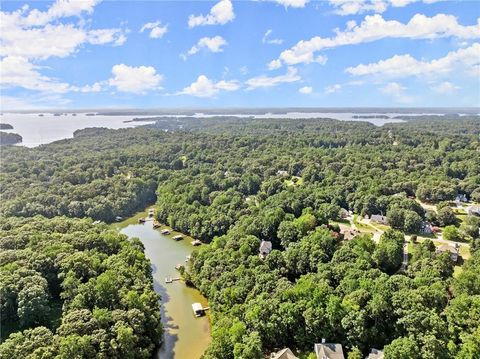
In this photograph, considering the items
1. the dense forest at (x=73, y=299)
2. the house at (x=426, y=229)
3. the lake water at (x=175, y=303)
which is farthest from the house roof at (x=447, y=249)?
the dense forest at (x=73, y=299)

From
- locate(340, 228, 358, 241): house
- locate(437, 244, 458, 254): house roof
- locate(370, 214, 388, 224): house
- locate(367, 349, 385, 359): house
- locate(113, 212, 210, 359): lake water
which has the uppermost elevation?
locate(437, 244, 458, 254): house roof

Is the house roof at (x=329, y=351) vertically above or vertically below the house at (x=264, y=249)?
below

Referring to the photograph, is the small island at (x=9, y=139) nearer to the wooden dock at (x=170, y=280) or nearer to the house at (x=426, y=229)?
the wooden dock at (x=170, y=280)

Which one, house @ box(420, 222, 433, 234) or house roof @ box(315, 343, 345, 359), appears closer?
house roof @ box(315, 343, 345, 359)

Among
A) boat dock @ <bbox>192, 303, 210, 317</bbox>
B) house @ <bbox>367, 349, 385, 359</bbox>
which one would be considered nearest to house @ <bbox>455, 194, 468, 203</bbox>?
house @ <bbox>367, 349, 385, 359</bbox>

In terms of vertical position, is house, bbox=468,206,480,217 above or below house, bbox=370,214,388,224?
above

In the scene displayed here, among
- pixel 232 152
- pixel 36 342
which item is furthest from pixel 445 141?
pixel 36 342

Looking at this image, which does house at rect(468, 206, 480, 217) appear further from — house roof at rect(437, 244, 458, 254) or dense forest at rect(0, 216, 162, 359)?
dense forest at rect(0, 216, 162, 359)
